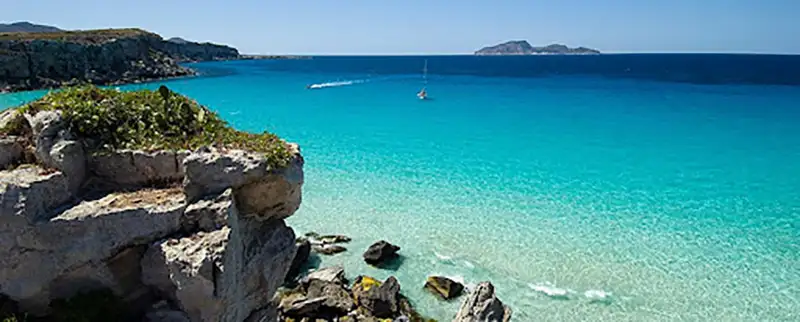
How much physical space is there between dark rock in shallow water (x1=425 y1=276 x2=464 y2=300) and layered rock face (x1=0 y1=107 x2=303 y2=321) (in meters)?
8.52

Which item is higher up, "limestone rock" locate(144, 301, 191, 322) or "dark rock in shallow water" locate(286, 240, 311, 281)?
"limestone rock" locate(144, 301, 191, 322)

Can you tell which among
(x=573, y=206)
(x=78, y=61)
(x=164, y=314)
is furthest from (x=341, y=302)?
(x=78, y=61)

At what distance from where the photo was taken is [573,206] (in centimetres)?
2511

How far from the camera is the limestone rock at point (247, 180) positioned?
8391 millimetres

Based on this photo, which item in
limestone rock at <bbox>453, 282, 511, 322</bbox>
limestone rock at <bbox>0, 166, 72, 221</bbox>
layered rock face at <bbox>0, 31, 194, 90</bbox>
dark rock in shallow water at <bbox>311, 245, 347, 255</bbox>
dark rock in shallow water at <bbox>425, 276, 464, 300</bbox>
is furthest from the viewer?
layered rock face at <bbox>0, 31, 194, 90</bbox>

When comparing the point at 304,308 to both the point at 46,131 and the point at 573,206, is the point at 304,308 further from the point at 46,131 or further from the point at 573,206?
the point at 573,206

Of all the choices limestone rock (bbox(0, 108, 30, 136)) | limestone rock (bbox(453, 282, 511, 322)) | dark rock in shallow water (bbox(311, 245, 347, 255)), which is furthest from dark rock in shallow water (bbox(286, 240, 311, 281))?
limestone rock (bbox(0, 108, 30, 136))

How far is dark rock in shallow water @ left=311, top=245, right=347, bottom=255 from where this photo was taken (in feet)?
65.0

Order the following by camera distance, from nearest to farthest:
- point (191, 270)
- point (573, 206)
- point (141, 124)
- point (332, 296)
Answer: point (191, 270)
point (141, 124)
point (332, 296)
point (573, 206)

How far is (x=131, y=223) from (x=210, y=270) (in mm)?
1457

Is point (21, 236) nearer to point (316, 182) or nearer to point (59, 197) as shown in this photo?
point (59, 197)

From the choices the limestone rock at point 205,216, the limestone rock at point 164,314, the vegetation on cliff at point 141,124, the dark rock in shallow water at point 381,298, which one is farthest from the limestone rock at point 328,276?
the limestone rock at point 205,216

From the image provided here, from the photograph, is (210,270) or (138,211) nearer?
(210,270)

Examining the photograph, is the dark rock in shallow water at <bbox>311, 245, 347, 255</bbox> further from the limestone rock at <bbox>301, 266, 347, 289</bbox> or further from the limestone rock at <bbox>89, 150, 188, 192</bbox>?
the limestone rock at <bbox>89, 150, 188, 192</bbox>
